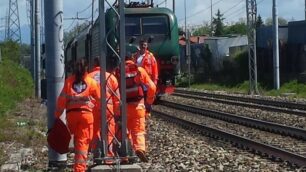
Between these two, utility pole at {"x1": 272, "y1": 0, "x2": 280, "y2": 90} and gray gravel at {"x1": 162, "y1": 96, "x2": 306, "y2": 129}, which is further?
utility pole at {"x1": 272, "y1": 0, "x2": 280, "y2": 90}

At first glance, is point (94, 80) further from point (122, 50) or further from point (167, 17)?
point (167, 17)

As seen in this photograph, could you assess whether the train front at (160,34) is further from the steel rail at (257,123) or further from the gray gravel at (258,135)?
the gray gravel at (258,135)

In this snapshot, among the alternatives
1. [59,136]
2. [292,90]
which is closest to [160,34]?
[292,90]

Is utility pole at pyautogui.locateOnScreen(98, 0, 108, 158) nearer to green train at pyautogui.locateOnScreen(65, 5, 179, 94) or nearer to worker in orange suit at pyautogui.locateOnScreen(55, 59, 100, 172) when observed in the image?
worker in orange suit at pyautogui.locateOnScreen(55, 59, 100, 172)

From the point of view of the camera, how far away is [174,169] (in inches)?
446

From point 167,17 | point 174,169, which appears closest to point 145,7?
point 167,17

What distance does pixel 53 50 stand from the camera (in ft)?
33.4

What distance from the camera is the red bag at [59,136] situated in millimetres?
9000

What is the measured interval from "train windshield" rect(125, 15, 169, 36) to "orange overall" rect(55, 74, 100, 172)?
16.5m

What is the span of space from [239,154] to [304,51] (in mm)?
33060

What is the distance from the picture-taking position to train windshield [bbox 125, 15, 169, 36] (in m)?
25.5

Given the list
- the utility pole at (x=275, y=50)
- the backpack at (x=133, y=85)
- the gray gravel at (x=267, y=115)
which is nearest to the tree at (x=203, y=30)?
the utility pole at (x=275, y=50)

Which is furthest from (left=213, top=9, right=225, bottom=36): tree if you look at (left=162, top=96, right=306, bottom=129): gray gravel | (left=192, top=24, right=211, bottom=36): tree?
(left=162, top=96, right=306, bottom=129): gray gravel

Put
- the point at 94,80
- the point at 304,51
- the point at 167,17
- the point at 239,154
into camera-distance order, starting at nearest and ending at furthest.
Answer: the point at 94,80, the point at 239,154, the point at 167,17, the point at 304,51
